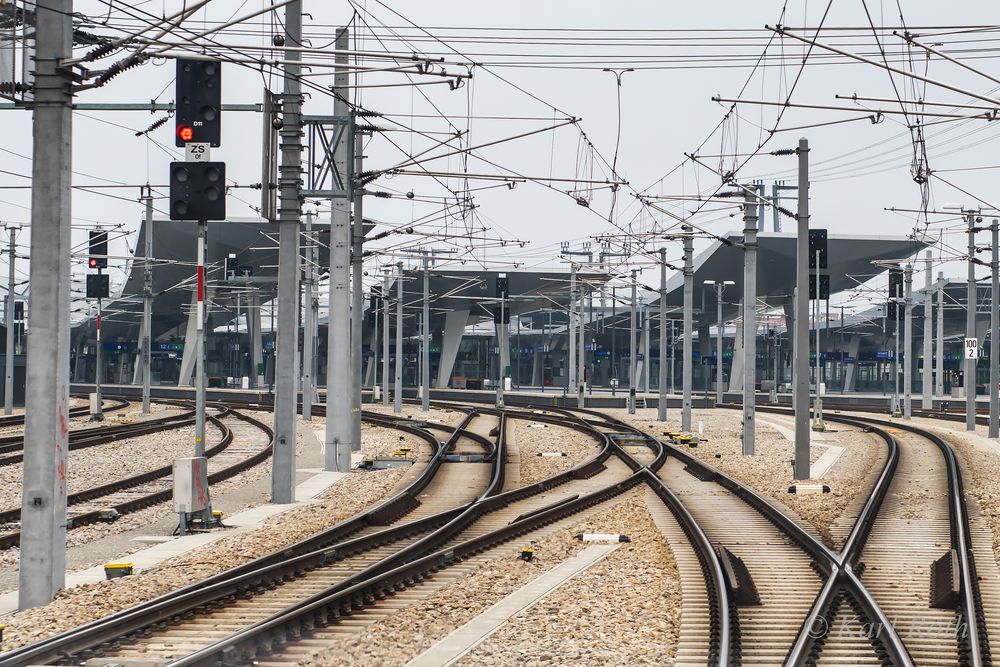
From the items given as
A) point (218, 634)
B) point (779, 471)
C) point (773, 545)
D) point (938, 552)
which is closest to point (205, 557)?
point (218, 634)

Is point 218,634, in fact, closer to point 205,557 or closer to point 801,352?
point 205,557

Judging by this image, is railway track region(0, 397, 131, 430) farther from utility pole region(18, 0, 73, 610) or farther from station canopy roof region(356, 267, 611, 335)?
utility pole region(18, 0, 73, 610)

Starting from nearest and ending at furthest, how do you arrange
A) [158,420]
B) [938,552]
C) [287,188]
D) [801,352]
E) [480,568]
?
[480,568], [938,552], [287,188], [801,352], [158,420]

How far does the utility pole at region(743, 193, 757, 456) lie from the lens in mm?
28062

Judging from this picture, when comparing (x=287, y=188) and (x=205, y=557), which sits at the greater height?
(x=287, y=188)

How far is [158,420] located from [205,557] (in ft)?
106

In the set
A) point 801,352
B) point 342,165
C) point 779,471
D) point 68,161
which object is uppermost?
point 342,165

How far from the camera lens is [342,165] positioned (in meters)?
23.8

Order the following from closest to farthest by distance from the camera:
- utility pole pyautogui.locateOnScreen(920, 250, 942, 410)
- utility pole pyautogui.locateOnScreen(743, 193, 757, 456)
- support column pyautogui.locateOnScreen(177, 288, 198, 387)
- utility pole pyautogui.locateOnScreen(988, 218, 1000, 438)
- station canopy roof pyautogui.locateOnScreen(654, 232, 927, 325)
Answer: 1. utility pole pyautogui.locateOnScreen(743, 193, 757, 456)
2. utility pole pyautogui.locateOnScreen(988, 218, 1000, 438)
3. utility pole pyautogui.locateOnScreen(920, 250, 942, 410)
4. station canopy roof pyautogui.locateOnScreen(654, 232, 927, 325)
5. support column pyautogui.locateOnScreen(177, 288, 198, 387)

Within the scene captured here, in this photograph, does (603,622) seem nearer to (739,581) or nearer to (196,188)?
(739,581)

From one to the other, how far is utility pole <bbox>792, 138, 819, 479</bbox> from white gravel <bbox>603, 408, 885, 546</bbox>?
27.3 inches

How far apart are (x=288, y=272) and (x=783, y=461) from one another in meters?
14.7

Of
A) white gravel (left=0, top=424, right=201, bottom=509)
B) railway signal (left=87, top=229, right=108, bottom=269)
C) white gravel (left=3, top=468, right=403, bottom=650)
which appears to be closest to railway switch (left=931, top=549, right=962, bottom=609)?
white gravel (left=3, top=468, right=403, bottom=650)

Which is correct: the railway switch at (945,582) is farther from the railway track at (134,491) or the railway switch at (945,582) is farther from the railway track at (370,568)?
the railway track at (134,491)
